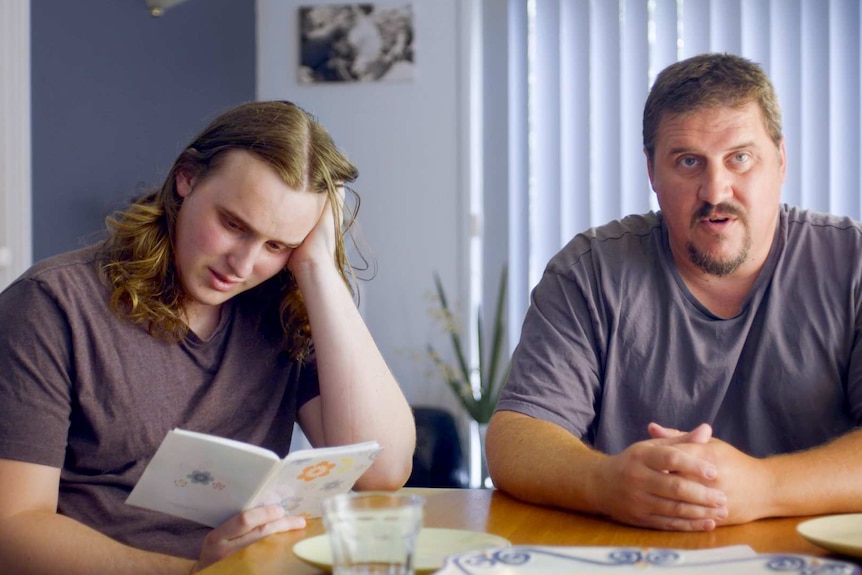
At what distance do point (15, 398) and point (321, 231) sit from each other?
57 centimetres

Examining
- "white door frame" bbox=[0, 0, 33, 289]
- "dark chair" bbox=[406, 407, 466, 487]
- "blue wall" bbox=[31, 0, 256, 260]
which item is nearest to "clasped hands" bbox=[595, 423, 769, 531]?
"blue wall" bbox=[31, 0, 256, 260]

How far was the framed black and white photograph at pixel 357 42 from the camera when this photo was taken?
4.38m

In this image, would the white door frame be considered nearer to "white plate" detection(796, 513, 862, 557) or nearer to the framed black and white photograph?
the framed black and white photograph

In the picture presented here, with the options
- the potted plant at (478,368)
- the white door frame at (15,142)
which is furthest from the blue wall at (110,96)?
the potted plant at (478,368)

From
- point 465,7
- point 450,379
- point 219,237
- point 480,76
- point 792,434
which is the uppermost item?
point 465,7

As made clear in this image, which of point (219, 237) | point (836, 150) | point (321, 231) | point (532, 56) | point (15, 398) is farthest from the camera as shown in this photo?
point (532, 56)

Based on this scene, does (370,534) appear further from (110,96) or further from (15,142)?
(110,96)

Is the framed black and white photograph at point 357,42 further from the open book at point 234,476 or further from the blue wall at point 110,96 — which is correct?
the open book at point 234,476

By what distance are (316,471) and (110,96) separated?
2.47 m

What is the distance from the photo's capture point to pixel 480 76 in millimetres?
4355

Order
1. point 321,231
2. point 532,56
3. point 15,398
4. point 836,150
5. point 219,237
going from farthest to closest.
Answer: point 532,56
point 836,150
point 321,231
point 219,237
point 15,398

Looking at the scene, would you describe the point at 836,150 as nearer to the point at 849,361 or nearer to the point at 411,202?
the point at 411,202

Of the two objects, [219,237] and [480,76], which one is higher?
[480,76]

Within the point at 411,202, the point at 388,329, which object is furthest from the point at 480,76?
the point at 388,329
